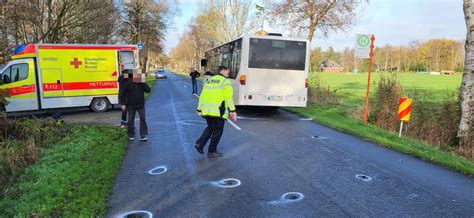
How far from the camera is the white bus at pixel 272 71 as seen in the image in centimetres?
1263

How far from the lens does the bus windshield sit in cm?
1262

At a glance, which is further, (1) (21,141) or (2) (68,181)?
(1) (21,141)

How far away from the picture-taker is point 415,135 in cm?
1155

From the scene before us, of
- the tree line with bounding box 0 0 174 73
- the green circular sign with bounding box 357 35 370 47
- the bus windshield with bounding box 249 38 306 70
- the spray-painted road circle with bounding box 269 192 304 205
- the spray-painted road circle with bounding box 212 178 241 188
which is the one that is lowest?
the spray-painted road circle with bounding box 212 178 241 188

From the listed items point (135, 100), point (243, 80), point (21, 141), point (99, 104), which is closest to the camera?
point (21, 141)

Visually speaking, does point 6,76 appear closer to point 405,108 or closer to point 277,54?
point 277,54

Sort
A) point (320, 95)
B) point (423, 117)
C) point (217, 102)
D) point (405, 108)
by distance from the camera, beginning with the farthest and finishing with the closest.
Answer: point (320, 95), point (423, 117), point (405, 108), point (217, 102)

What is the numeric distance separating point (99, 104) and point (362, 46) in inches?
422

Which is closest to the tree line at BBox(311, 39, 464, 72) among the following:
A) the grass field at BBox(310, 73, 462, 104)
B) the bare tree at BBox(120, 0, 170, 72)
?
the grass field at BBox(310, 73, 462, 104)

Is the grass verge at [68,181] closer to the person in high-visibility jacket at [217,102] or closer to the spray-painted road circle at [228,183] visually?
the spray-painted road circle at [228,183]

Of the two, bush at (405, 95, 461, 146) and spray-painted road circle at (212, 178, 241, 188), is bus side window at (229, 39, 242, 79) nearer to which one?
bush at (405, 95, 461, 146)

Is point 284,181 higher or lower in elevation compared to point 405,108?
lower

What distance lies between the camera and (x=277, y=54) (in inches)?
501

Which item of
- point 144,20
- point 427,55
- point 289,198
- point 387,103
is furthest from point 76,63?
point 427,55
